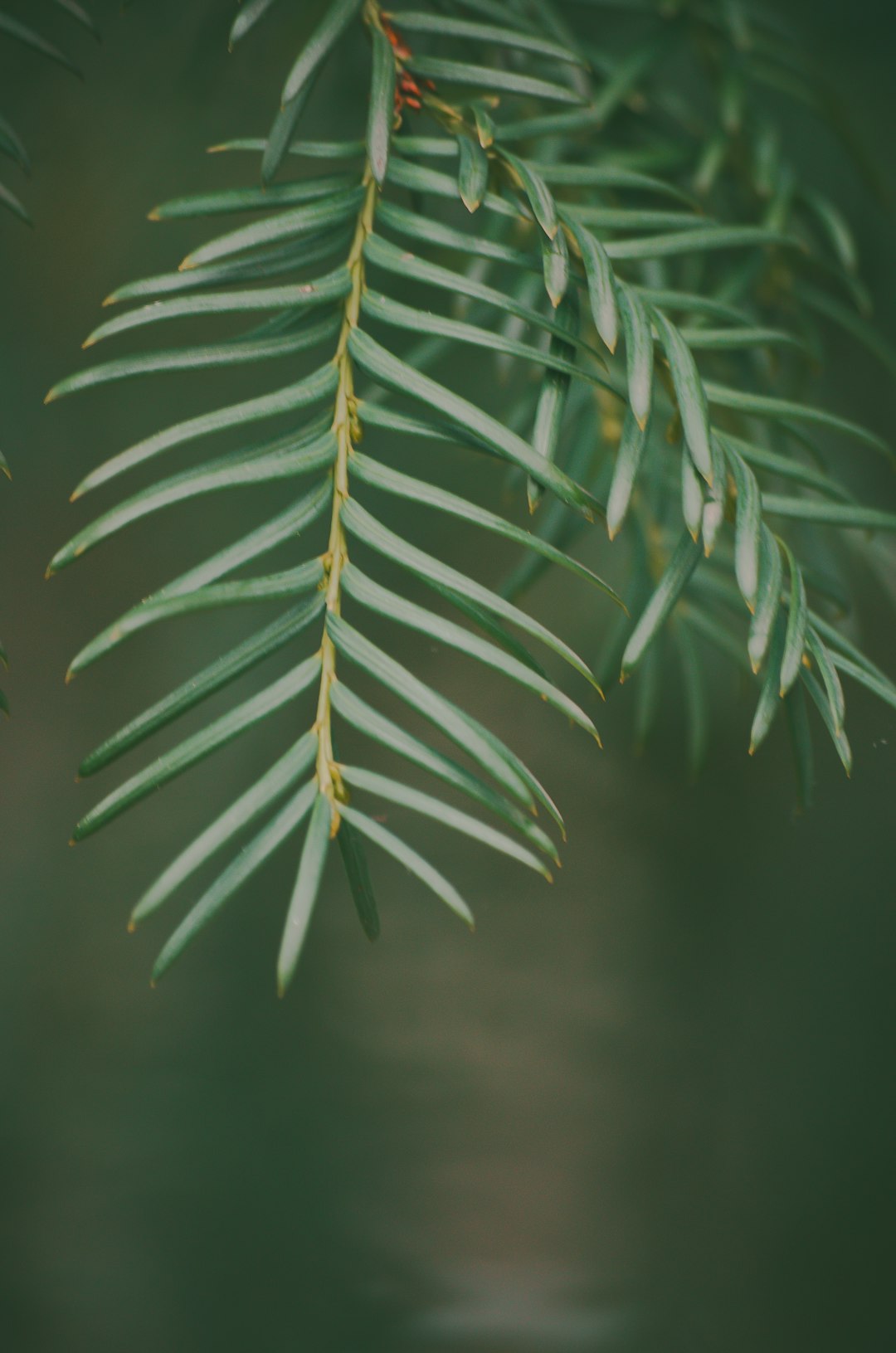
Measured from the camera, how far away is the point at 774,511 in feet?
0.93

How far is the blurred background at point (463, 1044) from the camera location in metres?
0.56

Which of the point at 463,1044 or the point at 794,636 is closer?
the point at 794,636

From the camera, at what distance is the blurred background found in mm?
560

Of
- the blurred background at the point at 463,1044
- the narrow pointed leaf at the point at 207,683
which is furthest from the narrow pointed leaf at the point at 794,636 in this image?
the blurred background at the point at 463,1044

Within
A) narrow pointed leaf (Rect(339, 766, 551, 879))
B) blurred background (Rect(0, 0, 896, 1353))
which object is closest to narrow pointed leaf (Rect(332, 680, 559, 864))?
narrow pointed leaf (Rect(339, 766, 551, 879))

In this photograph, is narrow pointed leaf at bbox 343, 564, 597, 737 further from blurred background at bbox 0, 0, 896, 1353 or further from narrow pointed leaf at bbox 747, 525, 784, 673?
blurred background at bbox 0, 0, 896, 1353

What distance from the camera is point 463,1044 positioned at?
2.00 ft

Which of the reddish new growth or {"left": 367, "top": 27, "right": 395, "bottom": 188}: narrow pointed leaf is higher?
the reddish new growth

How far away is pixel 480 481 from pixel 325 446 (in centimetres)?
36

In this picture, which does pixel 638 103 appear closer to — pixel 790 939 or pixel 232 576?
pixel 232 576

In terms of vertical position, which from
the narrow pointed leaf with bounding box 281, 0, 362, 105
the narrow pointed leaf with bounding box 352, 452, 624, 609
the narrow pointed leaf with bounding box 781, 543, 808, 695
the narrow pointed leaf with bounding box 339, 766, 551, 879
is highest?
the narrow pointed leaf with bounding box 281, 0, 362, 105

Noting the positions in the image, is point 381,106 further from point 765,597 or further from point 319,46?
point 765,597

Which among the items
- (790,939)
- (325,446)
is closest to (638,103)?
(325,446)

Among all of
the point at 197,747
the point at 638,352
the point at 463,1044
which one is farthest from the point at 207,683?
the point at 463,1044
